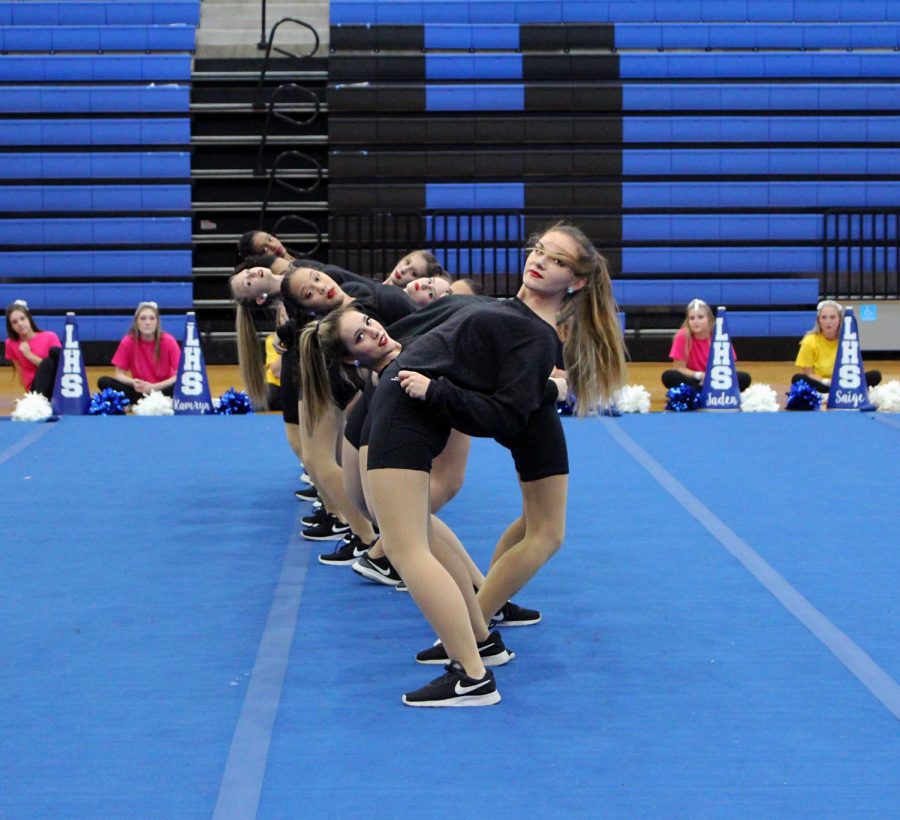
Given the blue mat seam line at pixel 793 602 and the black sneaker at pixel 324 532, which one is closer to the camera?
the blue mat seam line at pixel 793 602

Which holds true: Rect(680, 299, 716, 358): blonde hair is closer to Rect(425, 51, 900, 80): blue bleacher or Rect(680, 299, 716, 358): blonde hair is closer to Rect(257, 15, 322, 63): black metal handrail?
Rect(425, 51, 900, 80): blue bleacher

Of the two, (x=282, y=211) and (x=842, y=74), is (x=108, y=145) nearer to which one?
(x=282, y=211)

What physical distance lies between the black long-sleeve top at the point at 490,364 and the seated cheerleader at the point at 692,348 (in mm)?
5893

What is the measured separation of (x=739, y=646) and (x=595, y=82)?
986 cm

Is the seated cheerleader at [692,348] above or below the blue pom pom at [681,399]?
above

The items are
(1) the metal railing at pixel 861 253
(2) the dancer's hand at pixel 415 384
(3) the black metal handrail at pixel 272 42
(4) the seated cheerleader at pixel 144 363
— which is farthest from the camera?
(3) the black metal handrail at pixel 272 42

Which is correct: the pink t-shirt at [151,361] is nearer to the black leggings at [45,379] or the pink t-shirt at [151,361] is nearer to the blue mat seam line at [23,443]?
the black leggings at [45,379]

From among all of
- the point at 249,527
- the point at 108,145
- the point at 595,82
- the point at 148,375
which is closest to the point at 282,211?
the point at 108,145

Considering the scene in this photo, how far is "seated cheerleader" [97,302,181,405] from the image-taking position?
337 inches

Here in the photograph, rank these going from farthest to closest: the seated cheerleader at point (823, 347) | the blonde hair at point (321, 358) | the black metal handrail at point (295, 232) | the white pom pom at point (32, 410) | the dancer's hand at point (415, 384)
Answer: the black metal handrail at point (295, 232) < the seated cheerleader at point (823, 347) < the white pom pom at point (32, 410) < the blonde hair at point (321, 358) < the dancer's hand at point (415, 384)

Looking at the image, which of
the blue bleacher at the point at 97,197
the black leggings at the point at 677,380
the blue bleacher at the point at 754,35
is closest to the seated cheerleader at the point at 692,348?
the black leggings at the point at 677,380

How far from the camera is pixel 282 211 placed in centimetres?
1250

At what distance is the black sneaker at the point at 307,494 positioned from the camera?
562cm

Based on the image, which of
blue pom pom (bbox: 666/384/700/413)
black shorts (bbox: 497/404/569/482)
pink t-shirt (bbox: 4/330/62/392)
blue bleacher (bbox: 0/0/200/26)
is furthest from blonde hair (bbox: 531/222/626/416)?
blue bleacher (bbox: 0/0/200/26)
